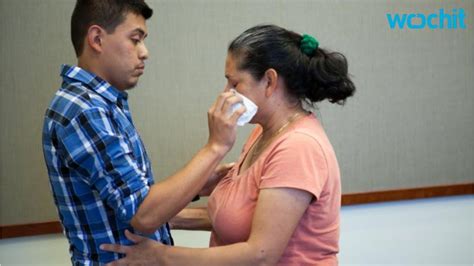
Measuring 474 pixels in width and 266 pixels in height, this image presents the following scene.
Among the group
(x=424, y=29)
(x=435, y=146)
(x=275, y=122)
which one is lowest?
(x=435, y=146)

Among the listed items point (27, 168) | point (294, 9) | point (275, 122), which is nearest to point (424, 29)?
point (294, 9)

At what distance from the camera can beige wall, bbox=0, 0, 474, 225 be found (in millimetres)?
1854

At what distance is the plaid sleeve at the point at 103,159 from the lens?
1148mm

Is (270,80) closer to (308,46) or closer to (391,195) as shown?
(308,46)

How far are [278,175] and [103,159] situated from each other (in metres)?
0.40

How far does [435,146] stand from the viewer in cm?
237

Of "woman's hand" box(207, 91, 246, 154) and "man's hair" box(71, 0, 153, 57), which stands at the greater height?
"man's hair" box(71, 0, 153, 57)

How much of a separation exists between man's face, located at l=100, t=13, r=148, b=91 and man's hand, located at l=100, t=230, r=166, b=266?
39 centimetres

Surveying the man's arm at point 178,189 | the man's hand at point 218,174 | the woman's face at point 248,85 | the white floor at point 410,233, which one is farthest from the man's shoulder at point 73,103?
the white floor at point 410,233

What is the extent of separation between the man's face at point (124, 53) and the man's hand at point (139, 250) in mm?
387

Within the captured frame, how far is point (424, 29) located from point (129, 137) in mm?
1573

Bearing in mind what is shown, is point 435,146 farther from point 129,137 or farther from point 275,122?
point 129,137

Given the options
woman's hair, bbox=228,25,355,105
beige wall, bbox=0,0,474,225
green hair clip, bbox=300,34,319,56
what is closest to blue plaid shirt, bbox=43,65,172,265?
woman's hair, bbox=228,25,355,105

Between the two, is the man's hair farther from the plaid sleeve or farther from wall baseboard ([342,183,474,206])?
wall baseboard ([342,183,474,206])
